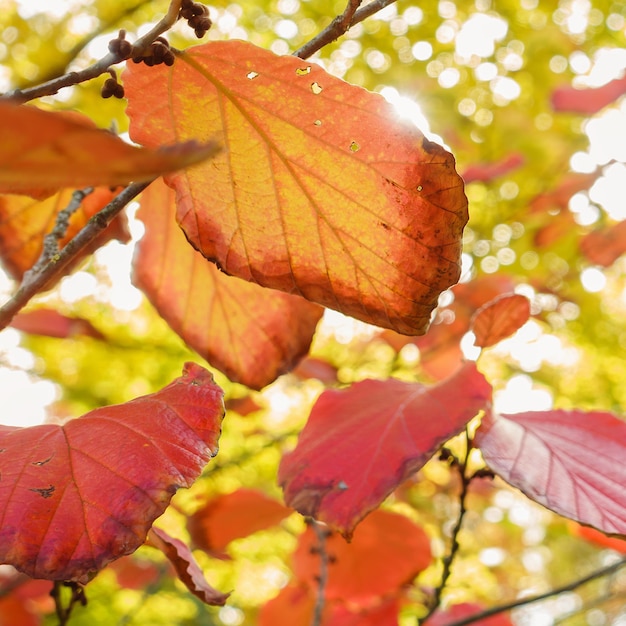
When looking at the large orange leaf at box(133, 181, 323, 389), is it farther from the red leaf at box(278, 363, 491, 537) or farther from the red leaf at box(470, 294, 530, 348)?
the red leaf at box(470, 294, 530, 348)

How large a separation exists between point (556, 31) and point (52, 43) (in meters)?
1.67

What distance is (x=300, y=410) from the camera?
8.63 feet

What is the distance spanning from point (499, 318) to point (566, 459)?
0.58ft

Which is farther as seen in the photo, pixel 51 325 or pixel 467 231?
pixel 467 231

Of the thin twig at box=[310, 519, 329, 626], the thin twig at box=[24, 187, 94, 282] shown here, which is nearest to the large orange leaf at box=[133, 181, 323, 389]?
the thin twig at box=[24, 187, 94, 282]

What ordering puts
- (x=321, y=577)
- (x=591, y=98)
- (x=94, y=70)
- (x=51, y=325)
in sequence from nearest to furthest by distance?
1. (x=94, y=70)
2. (x=321, y=577)
3. (x=51, y=325)
4. (x=591, y=98)

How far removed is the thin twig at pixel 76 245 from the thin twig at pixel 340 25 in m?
0.15

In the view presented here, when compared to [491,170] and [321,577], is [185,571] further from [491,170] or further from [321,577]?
[491,170]

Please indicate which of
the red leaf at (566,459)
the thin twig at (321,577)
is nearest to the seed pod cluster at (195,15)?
the red leaf at (566,459)

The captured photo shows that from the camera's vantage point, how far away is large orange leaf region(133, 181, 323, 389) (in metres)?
0.61

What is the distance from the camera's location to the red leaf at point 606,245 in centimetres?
157

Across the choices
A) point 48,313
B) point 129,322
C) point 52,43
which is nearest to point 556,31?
point 52,43

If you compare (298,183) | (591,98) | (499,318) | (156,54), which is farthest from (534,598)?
(591,98)

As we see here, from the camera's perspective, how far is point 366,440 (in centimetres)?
53
